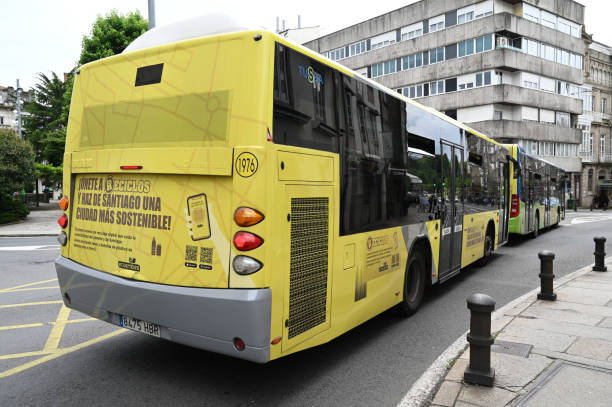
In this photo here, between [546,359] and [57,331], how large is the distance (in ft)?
17.5

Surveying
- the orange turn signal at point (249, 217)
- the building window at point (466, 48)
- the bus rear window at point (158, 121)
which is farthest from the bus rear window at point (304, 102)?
the building window at point (466, 48)

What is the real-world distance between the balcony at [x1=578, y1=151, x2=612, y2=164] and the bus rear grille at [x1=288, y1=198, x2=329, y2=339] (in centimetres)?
5598

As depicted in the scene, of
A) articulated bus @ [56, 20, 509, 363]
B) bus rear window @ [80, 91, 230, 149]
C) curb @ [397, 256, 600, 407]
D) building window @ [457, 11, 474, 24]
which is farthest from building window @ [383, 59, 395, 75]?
bus rear window @ [80, 91, 230, 149]

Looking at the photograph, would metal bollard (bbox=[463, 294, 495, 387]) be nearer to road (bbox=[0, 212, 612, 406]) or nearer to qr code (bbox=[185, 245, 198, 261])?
road (bbox=[0, 212, 612, 406])

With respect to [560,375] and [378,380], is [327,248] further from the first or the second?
[560,375]

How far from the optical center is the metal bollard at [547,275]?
678cm

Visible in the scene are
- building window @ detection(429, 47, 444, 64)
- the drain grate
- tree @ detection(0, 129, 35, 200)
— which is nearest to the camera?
the drain grate

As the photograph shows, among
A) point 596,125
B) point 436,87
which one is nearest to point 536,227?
point 436,87

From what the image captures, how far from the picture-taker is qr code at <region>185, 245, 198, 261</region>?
370cm

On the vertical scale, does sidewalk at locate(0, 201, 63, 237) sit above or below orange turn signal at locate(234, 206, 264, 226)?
below

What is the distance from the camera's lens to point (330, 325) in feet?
14.0

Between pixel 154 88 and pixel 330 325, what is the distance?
2.59 meters

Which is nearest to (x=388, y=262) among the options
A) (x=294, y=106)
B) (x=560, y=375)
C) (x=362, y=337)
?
(x=362, y=337)

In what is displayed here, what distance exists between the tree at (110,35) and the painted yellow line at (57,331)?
76.8ft
